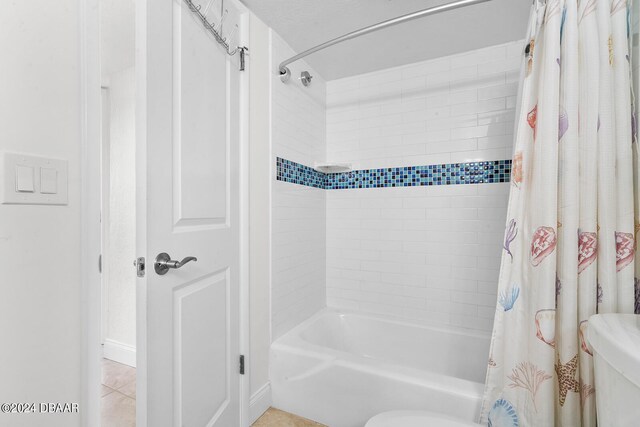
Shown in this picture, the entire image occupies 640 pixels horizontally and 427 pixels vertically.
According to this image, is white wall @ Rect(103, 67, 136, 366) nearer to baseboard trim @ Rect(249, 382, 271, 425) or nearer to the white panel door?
the white panel door

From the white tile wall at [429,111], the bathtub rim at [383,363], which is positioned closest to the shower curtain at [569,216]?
the bathtub rim at [383,363]

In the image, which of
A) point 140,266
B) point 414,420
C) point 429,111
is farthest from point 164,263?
point 429,111

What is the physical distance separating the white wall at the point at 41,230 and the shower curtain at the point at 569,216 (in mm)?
1468

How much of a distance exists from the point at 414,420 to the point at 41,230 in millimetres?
1213

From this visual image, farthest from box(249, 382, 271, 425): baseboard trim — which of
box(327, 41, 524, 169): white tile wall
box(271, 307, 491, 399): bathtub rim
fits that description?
box(327, 41, 524, 169): white tile wall

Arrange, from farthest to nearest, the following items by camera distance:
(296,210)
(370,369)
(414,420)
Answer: (296,210) < (370,369) < (414,420)

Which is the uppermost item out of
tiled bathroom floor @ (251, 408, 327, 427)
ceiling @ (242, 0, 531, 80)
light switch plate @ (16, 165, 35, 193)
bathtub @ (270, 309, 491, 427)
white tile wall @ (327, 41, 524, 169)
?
ceiling @ (242, 0, 531, 80)

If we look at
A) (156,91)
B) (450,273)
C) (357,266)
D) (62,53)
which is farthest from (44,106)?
(450,273)

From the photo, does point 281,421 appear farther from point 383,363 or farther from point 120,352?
point 120,352

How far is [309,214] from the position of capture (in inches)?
86.4

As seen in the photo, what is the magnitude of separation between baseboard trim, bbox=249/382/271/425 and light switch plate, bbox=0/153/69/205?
1.36m

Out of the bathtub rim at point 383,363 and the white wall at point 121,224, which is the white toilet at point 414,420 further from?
the white wall at point 121,224

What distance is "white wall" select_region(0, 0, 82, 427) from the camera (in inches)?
27.5

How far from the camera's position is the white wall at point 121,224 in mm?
1057
